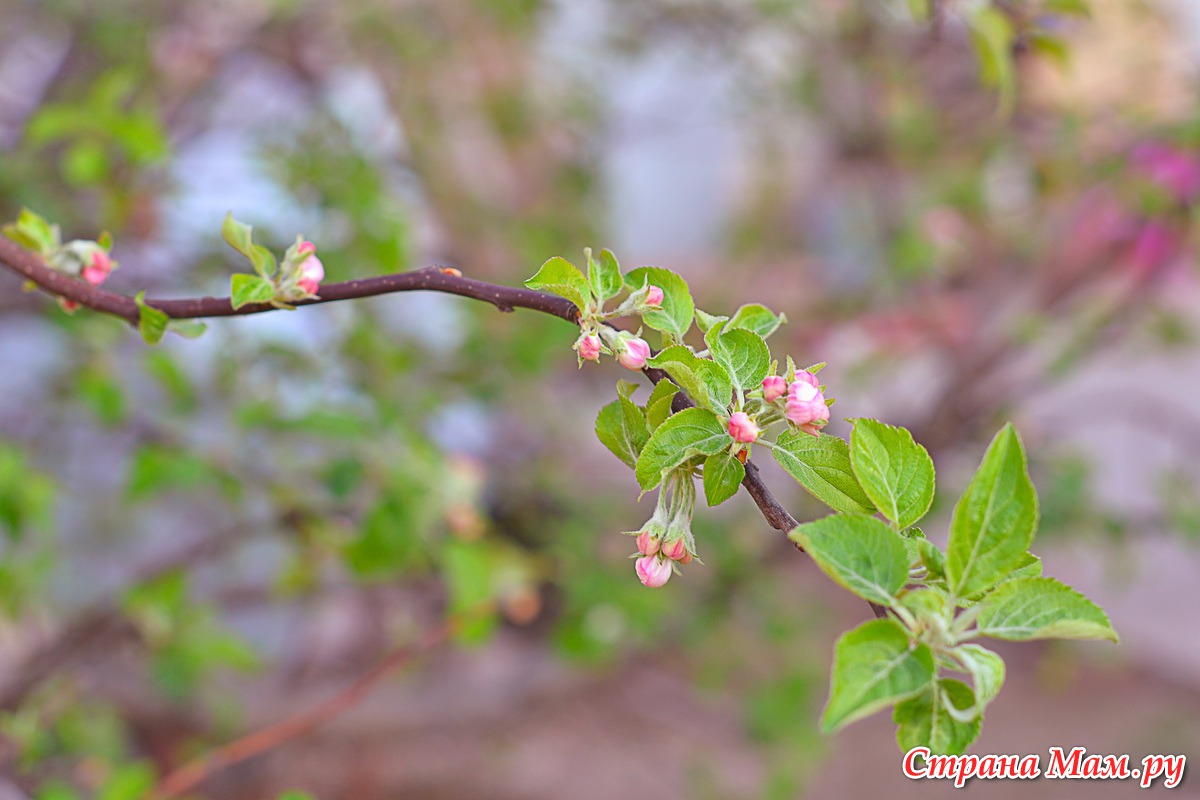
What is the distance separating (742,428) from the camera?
8.1 inches

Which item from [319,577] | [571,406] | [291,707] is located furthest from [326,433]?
[571,406]

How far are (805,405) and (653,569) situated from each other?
0.05 metres

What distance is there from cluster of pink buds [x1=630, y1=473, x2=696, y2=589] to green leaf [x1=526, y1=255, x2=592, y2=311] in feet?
0.16

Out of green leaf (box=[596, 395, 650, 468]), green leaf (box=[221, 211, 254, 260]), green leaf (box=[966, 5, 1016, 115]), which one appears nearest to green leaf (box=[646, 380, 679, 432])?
green leaf (box=[596, 395, 650, 468])

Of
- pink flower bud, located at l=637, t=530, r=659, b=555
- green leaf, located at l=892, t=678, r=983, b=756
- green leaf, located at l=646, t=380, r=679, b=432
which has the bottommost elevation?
green leaf, located at l=892, t=678, r=983, b=756

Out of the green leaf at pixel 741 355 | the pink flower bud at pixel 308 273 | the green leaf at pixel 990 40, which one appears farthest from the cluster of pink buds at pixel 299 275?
the green leaf at pixel 990 40

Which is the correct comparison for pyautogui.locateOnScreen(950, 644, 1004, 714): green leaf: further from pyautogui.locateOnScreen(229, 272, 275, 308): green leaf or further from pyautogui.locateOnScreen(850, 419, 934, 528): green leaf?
pyautogui.locateOnScreen(229, 272, 275, 308): green leaf

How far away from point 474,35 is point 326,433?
1043 millimetres

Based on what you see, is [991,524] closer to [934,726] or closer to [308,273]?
[934,726]

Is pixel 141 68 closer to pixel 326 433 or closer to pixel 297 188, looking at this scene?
pixel 297 188

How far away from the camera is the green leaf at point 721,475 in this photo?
0.22 m

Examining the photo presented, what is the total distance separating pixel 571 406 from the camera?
4.56ft

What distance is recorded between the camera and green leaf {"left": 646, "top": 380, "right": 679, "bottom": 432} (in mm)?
228

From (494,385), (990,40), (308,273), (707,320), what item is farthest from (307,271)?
(494,385)
